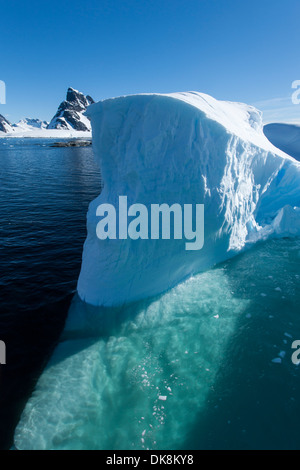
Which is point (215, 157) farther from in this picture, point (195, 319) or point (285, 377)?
point (285, 377)

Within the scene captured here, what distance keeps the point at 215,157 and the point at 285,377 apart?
675 centimetres

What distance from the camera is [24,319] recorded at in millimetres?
7934

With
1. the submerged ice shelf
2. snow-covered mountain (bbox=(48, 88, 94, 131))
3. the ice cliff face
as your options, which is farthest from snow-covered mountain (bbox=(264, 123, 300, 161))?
snow-covered mountain (bbox=(48, 88, 94, 131))

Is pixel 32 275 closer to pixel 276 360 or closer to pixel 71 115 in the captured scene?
pixel 276 360

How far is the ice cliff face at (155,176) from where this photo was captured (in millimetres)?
7465

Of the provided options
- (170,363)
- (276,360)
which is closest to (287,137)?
(276,360)

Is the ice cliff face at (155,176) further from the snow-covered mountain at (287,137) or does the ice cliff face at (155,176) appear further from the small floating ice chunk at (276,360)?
the snow-covered mountain at (287,137)

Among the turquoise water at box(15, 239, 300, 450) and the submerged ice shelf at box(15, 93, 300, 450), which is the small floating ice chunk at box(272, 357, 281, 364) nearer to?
the turquoise water at box(15, 239, 300, 450)

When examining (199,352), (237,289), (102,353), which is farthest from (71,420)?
(237,289)

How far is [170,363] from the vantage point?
20.5 feet

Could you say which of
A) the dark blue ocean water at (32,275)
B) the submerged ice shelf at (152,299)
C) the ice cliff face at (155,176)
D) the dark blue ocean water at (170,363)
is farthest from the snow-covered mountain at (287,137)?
the dark blue ocean water at (32,275)

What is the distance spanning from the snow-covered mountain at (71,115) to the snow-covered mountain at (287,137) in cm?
16065

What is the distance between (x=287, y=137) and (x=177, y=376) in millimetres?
22171

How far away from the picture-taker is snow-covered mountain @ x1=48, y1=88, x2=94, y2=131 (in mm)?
158000
